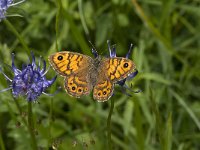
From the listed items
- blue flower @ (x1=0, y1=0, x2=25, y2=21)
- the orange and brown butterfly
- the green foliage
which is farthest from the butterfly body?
the green foliage

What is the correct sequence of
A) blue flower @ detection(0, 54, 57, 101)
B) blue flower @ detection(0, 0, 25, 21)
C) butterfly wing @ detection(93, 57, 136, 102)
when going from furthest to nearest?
blue flower @ detection(0, 0, 25, 21)
blue flower @ detection(0, 54, 57, 101)
butterfly wing @ detection(93, 57, 136, 102)

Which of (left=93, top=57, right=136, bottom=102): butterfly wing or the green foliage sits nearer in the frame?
(left=93, top=57, right=136, bottom=102): butterfly wing

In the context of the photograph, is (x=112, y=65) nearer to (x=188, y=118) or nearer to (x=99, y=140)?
(x=99, y=140)

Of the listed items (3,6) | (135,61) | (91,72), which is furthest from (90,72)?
(135,61)

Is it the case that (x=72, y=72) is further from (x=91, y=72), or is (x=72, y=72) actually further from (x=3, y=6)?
(x=3, y=6)

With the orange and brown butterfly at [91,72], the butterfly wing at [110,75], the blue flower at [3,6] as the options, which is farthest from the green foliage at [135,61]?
the butterfly wing at [110,75]

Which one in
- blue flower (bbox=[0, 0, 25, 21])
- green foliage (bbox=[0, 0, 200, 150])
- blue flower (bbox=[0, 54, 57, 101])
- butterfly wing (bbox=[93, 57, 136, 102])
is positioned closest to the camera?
butterfly wing (bbox=[93, 57, 136, 102])

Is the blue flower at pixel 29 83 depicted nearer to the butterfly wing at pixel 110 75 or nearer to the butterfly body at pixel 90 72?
the butterfly body at pixel 90 72

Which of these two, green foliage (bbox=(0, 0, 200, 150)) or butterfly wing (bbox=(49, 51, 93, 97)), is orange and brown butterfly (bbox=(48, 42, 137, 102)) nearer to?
butterfly wing (bbox=(49, 51, 93, 97))
